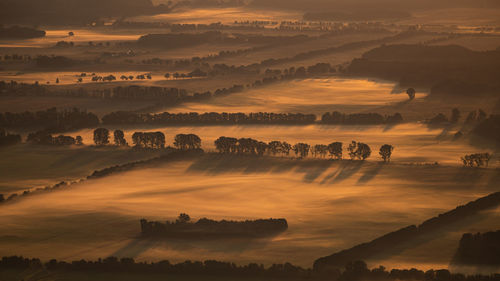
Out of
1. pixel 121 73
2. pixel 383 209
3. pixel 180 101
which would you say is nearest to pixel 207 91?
pixel 180 101

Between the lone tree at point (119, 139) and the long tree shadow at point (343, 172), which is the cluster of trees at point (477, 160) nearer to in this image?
the long tree shadow at point (343, 172)

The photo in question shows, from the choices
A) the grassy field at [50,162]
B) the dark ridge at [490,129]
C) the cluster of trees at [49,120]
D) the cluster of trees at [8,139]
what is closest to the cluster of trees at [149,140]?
the grassy field at [50,162]

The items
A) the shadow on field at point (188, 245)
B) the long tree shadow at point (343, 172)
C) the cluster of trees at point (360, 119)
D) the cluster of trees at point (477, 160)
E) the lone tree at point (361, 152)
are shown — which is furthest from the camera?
the cluster of trees at point (360, 119)

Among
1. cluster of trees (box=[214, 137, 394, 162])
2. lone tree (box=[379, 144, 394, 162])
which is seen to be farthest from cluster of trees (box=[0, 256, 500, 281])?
Answer: cluster of trees (box=[214, 137, 394, 162])

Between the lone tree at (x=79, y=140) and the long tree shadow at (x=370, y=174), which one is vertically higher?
the lone tree at (x=79, y=140)

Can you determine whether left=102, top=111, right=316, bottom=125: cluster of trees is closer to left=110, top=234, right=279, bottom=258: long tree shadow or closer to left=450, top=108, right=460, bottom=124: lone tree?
left=450, top=108, right=460, bottom=124: lone tree

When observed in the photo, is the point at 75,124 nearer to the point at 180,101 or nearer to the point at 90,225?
the point at 180,101

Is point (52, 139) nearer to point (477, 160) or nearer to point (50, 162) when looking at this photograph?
point (50, 162)

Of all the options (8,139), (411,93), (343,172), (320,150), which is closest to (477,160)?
(343,172)
